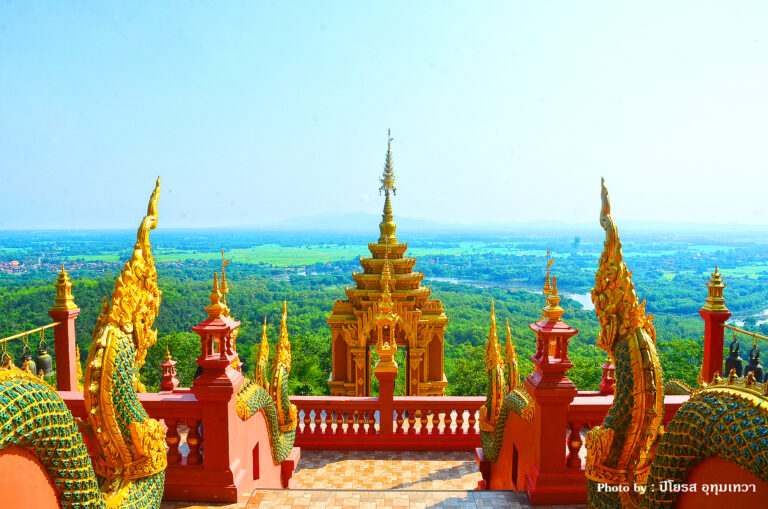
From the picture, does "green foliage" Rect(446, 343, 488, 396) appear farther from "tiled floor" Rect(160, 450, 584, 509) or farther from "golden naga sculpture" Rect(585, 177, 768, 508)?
"golden naga sculpture" Rect(585, 177, 768, 508)

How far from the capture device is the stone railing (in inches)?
325

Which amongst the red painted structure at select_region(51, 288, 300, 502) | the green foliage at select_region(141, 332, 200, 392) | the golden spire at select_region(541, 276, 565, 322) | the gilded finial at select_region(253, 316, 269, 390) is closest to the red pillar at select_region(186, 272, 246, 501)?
the red painted structure at select_region(51, 288, 300, 502)

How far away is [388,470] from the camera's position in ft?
25.0

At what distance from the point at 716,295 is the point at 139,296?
8551 mm

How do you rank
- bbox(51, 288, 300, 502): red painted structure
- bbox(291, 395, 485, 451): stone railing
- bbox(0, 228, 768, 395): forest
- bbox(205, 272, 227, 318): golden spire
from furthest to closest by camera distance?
bbox(0, 228, 768, 395): forest → bbox(291, 395, 485, 451): stone railing → bbox(205, 272, 227, 318): golden spire → bbox(51, 288, 300, 502): red painted structure

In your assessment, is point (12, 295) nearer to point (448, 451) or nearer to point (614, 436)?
point (448, 451)

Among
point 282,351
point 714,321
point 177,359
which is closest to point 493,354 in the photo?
point 282,351

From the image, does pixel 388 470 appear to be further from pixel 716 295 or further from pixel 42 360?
pixel 716 295

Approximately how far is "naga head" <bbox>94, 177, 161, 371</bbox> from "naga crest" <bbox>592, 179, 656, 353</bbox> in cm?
412

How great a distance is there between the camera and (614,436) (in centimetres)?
407

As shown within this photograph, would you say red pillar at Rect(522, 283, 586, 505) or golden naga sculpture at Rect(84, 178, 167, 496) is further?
red pillar at Rect(522, 283, 586, 505)

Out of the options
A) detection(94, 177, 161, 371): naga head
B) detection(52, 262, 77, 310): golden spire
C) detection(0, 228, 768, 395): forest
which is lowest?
detection(0, 228, 768, 395): forest

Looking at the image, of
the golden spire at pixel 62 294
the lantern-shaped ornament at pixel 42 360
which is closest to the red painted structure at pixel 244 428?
the lantern-shaped ornament at pixel 42 360

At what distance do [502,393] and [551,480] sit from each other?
207 cm
